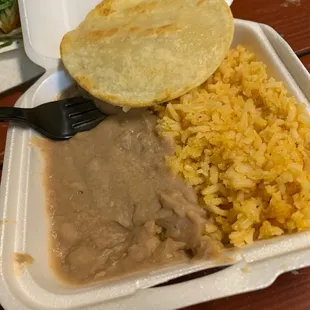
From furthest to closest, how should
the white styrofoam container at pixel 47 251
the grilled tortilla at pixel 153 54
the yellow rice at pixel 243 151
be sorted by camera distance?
the grilled tortilla at pixel 153 54 → the yellow rice at pixel 243 151 → the white styrofoam container at pixel 47 251

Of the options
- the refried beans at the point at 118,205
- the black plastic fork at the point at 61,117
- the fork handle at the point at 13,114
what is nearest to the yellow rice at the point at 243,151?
the refried beans at the point at 118,205

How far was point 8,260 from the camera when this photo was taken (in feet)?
3.91

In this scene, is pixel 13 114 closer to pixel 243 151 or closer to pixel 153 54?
pixel 153 54

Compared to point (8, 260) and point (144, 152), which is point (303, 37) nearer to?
point (144, 152)

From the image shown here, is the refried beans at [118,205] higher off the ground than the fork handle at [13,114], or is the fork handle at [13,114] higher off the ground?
the fork handle at [13,114]

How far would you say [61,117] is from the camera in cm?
154

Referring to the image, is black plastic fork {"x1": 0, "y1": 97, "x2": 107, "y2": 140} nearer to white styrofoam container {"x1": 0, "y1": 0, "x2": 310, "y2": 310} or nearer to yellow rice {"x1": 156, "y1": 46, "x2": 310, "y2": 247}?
white styrofoam container {"x1": 0, "y1": 0, "x2": 310, "y2": 310}

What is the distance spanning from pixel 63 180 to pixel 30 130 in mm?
238

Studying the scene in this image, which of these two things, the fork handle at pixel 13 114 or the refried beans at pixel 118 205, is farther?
the fork handle at pixel 13 114

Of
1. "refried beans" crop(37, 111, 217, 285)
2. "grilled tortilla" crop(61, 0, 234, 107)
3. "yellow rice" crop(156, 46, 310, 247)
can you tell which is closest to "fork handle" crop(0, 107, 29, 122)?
"refried beans" crop(37, 111, 217, 285)

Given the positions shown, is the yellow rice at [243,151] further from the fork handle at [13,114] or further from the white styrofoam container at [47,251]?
the fork handle at [13,114]

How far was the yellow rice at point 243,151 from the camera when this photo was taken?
1156 mm

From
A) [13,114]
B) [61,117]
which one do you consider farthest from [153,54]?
[13,114]

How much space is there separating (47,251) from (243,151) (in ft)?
2.16
